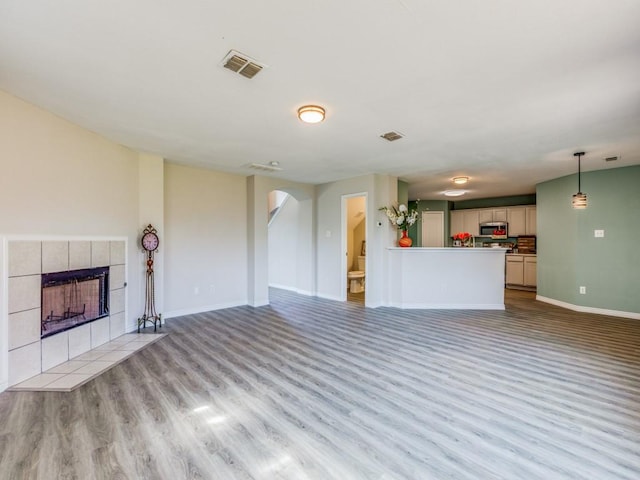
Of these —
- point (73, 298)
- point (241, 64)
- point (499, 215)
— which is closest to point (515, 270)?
point (499, 215)

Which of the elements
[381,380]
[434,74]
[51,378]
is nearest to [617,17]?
[434,74]

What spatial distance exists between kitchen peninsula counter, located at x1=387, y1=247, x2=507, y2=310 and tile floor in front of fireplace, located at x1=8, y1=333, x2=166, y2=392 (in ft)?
14.0

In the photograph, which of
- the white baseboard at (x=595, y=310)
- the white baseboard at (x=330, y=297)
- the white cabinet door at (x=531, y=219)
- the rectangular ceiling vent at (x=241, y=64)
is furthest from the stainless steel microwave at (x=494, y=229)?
the rectangular ceiling vent at (x=241, y=64)

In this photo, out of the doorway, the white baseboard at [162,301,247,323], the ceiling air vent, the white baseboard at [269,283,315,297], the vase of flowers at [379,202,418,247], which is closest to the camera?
the ceiling air vent

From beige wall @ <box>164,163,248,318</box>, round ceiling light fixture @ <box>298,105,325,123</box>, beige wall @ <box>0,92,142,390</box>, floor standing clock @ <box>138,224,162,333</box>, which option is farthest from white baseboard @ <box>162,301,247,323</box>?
round ceiling light fixture @ <box>298,105,325,123</box>

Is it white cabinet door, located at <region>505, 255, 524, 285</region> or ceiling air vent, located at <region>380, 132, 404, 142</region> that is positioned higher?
ceiling air vent, located at <region>380, 132, 404, 142</region>

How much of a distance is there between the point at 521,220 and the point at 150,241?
29.8 feet

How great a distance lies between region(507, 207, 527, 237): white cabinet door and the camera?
26.5 ft

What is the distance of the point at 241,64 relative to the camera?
2176 millimetres

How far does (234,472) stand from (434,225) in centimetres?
880

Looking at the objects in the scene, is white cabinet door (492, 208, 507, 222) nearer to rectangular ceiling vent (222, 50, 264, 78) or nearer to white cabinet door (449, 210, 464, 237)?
white cabinet door (449, 210, 464, 237)

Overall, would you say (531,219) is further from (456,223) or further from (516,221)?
(456,223)

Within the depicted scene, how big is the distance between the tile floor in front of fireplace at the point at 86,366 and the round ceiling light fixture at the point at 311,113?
3291 millimetres

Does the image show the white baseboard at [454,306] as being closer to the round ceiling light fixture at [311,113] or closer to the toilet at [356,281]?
the toilet at [356,281]
